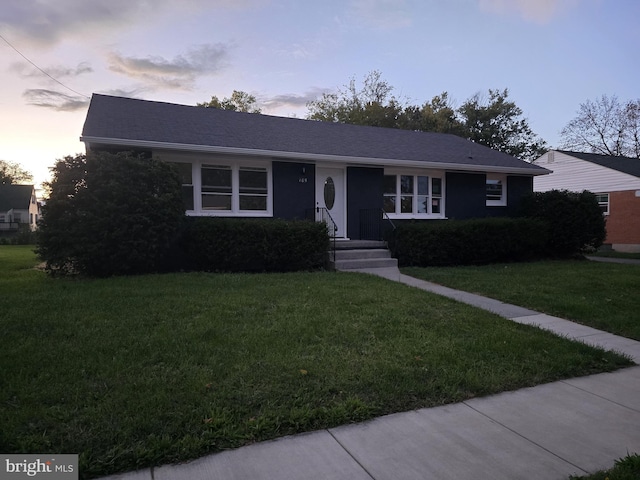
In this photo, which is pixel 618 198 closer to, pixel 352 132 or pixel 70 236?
pixel 352 132

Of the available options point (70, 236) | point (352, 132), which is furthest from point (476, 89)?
point (70, 236)

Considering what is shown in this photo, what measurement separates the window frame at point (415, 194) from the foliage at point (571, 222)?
11.0 feet

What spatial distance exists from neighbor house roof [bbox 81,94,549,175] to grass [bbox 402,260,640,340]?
4369mm

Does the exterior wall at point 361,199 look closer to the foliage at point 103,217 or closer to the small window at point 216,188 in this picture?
the small window at point 216,188

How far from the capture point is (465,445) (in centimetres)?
288

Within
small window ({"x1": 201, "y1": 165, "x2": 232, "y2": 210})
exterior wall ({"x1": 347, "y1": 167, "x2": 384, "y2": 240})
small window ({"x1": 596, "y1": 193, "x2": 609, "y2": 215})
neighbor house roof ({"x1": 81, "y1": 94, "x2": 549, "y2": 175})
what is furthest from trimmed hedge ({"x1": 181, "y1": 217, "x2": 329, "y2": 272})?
small window ({"x1": 596, "y1": 193, "x2": 609, "y2": 215})

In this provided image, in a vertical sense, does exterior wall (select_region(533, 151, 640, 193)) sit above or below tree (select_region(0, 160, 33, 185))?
below

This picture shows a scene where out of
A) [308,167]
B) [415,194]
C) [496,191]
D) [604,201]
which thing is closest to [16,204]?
[308,167]

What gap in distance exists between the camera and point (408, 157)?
549 inches

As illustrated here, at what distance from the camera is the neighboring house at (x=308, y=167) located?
11.5 metres

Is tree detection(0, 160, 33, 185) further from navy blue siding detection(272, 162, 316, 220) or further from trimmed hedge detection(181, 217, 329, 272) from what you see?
trimmed hedge detection(181, 217, 329, 272)

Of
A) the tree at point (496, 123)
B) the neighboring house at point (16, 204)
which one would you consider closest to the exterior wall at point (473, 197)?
the tree at point (496, 123)

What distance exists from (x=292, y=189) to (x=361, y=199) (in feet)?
7.81

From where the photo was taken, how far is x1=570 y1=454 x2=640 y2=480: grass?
247 centimetres
